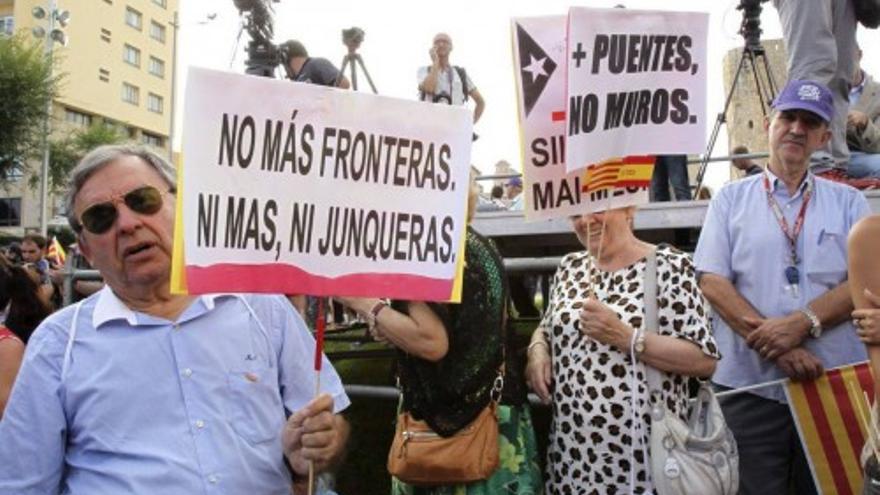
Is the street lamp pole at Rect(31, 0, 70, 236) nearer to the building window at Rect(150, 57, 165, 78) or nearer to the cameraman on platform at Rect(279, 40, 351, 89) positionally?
the cameraman on platform at Rect(279, 40, 351, 89)

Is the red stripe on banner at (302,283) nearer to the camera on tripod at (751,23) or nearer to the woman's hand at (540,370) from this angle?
the woman's hand at (540,370)

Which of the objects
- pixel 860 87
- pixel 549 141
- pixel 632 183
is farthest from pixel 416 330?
pixel 860 87

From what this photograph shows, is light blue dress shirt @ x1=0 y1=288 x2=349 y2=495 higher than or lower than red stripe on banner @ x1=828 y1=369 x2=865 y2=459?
higher

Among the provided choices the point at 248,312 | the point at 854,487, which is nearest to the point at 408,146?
the point at 248,312

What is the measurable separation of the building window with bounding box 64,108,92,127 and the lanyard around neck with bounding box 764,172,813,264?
170 ft

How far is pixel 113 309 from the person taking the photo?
2174 millimetres

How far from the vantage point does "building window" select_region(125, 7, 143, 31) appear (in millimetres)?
57219

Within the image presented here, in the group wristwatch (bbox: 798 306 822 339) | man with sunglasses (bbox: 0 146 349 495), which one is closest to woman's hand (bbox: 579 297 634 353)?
wristwatch (bbox: 798 306 822 339)

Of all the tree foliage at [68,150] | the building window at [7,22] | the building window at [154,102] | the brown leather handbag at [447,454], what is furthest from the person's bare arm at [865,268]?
the building window at [154,102]

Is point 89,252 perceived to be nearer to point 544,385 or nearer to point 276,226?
point 276,226

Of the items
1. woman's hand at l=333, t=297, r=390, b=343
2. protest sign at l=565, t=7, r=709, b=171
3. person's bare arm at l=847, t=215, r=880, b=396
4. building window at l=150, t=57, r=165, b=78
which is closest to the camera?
person's bare arm at l=847, t=215, r=880, b=396

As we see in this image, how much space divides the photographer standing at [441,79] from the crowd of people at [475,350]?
3.32 meters

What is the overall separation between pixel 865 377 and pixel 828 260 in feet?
1.40

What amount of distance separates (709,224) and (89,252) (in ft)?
7.42
